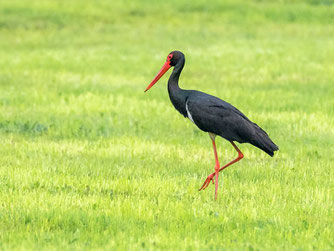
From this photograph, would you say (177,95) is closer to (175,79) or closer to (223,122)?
(175,79)

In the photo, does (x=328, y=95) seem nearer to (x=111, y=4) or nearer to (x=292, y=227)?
(x=292, y=227)

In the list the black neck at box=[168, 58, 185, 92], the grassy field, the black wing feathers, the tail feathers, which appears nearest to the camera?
the grassy field

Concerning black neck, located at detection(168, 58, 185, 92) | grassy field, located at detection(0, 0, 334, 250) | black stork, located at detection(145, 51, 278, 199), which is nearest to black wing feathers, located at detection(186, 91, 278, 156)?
black stork, located at detection(145, 51, 278, 199)

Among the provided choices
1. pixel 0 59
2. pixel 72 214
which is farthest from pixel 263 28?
pixel 72 214

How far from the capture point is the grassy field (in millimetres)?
7277

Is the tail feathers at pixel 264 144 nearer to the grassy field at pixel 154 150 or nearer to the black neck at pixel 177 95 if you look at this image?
the grassy field at pixel 154 150

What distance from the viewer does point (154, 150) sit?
1190 centimetres

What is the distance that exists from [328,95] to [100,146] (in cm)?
854

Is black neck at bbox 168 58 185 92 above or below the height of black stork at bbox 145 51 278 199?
above

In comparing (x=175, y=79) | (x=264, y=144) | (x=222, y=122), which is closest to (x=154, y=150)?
(x=175, y=79)

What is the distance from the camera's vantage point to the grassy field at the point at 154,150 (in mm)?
7277

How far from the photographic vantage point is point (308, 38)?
112ft

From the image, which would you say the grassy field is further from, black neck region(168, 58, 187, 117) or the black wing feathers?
black neck region(168, 58, 187, 117)

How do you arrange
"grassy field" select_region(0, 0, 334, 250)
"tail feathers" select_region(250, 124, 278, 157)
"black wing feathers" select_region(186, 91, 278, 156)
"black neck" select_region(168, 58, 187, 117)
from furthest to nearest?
"black neck" select_region(168, 58, 187, 117)
"black wing feathers" select_region(186, 91, 278, 156)
"tail feathers" select_region(250, 124, 278, 157)
"grassy field" select_region(0, 0, 334, 250)
